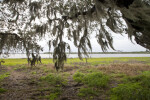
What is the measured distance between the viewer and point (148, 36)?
17.3 feet

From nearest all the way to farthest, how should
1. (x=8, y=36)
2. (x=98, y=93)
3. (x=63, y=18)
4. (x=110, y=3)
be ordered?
(x=110, y=3) → (x=98, y=93) → (x=63, y=18) → (x=8, y=36)

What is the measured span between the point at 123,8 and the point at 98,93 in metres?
4.04

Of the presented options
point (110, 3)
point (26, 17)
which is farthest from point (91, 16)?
point (26, 17)

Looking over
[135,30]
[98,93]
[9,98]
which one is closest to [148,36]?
[135,30]

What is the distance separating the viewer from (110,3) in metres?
4.12

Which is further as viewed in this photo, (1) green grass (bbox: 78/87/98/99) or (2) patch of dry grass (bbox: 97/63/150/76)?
(2) patch of dry grass (bbox: 97/63/150/76)

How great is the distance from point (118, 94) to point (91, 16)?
384 centimetres

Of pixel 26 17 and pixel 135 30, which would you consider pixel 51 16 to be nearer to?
pixel 26 17

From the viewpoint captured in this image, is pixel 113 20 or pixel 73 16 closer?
pixel 113 20

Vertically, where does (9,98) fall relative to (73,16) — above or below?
below

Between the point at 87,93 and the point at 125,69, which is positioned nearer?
the point at 87,93

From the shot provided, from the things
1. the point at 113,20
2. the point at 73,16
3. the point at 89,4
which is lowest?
the point at 113,20

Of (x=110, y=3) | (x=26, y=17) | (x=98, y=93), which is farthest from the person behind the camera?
(x=26, y=17)

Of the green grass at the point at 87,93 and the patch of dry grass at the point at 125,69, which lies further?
the patch of dry grass at the point at 125,69
